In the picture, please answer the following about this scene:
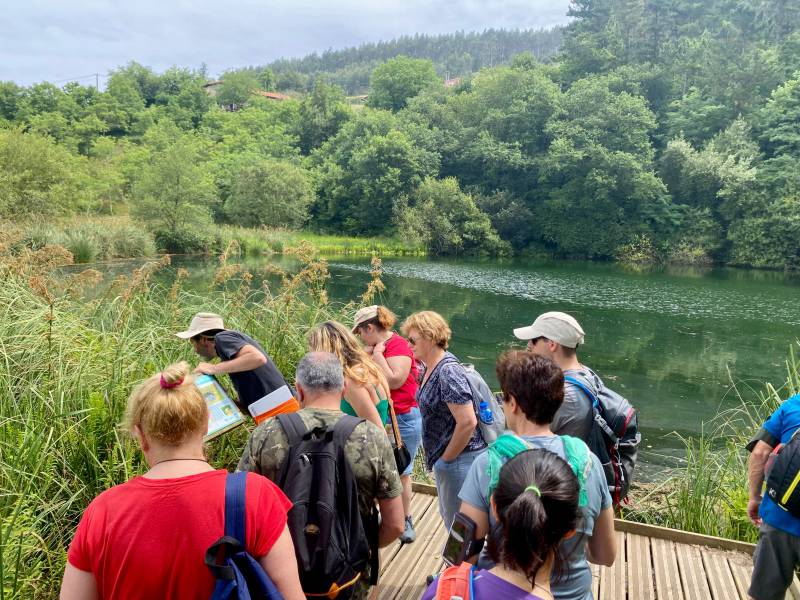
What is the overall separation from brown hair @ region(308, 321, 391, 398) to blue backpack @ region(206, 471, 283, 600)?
1.10 metres

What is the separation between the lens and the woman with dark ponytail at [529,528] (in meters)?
1.22

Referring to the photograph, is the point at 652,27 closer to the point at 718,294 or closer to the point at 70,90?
the point at 718,294

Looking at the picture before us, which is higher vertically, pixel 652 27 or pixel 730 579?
pixel 652 27

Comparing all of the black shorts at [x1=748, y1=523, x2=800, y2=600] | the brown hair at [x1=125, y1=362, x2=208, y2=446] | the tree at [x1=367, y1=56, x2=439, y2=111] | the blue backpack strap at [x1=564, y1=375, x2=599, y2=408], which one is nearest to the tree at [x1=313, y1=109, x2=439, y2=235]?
the tree at [x1=367, y1=56, x2=439, y2=111]

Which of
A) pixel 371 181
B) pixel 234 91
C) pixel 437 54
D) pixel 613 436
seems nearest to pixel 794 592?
pixel 613 436

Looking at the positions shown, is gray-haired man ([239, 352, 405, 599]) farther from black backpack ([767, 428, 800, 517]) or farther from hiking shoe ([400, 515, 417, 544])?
black backpack ([767, 428, 800, 517])

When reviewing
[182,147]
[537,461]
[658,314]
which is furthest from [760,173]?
[537,461]

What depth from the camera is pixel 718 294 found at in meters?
23.3

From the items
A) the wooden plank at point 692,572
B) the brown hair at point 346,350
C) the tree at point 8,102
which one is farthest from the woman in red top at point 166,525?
the tree at point 8,102

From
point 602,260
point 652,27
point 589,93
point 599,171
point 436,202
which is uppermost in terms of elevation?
point 652,27

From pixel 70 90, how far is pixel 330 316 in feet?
225

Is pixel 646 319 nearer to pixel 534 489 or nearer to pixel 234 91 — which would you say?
pixel 534 489

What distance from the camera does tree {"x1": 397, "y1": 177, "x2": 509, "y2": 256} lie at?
39531mm

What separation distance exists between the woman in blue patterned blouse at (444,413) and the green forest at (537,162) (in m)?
26.4
